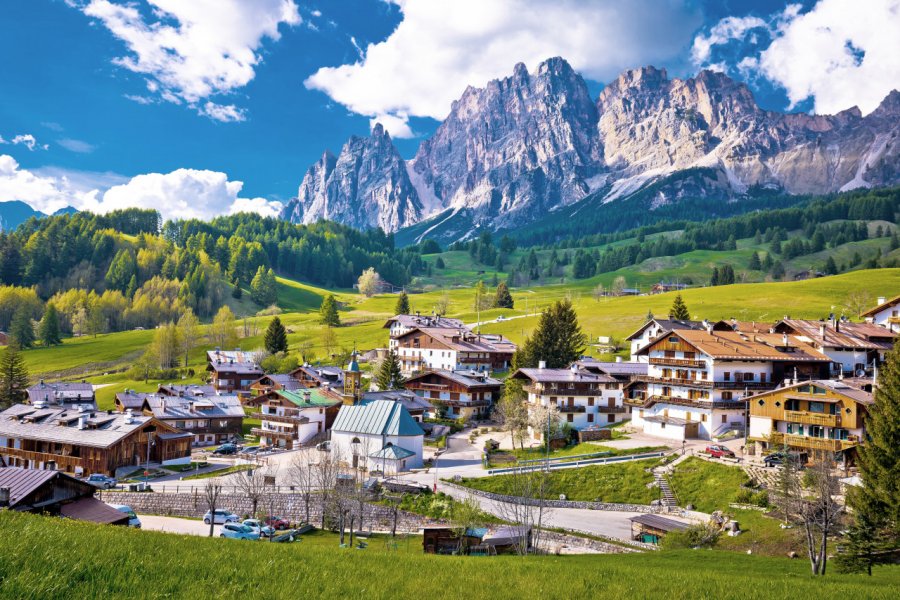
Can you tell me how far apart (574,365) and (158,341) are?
107042 millimetres

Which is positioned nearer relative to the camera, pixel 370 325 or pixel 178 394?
pixel 178 394

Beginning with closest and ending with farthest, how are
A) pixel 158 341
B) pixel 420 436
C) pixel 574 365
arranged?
pixel 420 436, pixel 574 365, pixel 158 341

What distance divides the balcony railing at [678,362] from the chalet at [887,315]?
41821 mm

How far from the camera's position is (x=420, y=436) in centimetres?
7938

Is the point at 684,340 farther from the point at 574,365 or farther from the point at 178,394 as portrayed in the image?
the point at 178,394

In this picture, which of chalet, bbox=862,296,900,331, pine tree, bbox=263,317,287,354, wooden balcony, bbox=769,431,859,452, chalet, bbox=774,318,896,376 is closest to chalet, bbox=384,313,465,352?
pine tree, bbox=263,317,287,354

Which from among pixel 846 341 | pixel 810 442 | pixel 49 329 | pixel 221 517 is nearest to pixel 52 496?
pixel 221 517

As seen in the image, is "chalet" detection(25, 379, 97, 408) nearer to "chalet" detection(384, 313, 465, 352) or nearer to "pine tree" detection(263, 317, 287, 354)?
"pine tree" detection(263, 317, 287, 354)

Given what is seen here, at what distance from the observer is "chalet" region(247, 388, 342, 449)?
93.1 metres

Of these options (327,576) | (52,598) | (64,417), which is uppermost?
(52,598)

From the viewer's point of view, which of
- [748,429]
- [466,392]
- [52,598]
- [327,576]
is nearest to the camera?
[52,598]

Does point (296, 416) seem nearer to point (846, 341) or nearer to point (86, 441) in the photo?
point (86, 441)

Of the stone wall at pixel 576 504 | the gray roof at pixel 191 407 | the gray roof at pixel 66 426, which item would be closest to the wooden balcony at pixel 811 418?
the stone wall at pixel 576 504

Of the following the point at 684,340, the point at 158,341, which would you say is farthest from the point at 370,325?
the point at 684,340
